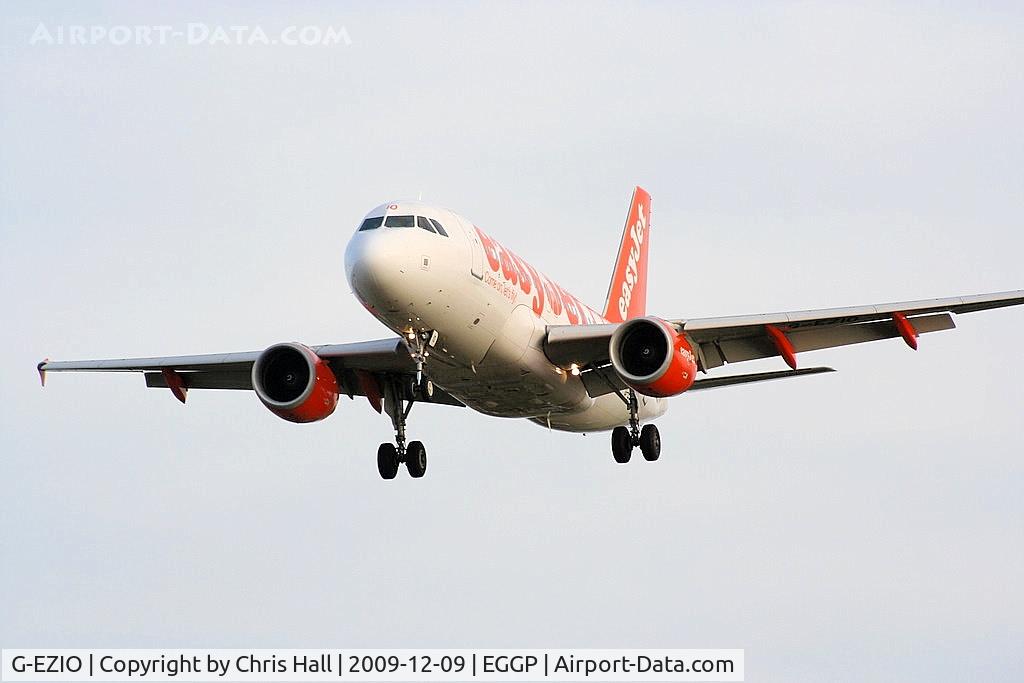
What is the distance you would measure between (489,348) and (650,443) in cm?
768

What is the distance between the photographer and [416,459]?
3662cm

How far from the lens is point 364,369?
35.0 m

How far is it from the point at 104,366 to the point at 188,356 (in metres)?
2.09

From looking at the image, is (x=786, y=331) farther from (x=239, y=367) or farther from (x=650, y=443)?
(x=239, y=367)

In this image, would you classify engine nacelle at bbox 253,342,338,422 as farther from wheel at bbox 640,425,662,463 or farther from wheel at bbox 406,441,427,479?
wheel at bbox 640,425,662,463

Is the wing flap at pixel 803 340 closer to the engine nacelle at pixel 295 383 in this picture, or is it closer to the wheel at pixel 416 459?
the wheel at pixel 416 459

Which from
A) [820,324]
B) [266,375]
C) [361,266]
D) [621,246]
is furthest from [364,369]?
[621,246]

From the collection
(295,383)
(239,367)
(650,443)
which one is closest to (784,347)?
(650,443)

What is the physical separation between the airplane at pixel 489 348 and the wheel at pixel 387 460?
0.03 metres

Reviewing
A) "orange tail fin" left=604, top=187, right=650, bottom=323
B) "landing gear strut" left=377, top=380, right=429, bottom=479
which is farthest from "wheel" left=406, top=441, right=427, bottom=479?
"orange tail fin" left=604, top=187, right=650, bottom=323

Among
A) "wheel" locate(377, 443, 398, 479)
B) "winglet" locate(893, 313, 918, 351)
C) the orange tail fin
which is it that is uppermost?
the orange tail fin

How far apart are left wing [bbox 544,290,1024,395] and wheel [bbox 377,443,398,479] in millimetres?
4902

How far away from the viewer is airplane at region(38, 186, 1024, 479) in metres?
29.4

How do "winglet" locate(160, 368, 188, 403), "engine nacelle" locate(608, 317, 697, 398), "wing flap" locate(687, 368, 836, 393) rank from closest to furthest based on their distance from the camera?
1. "engine nacelle" locate(608, 317, 697, 398)
2. "wing flap" locate(687, 368, 836, 393)
3. "winglet" locate(160, 368, 188, 403)
